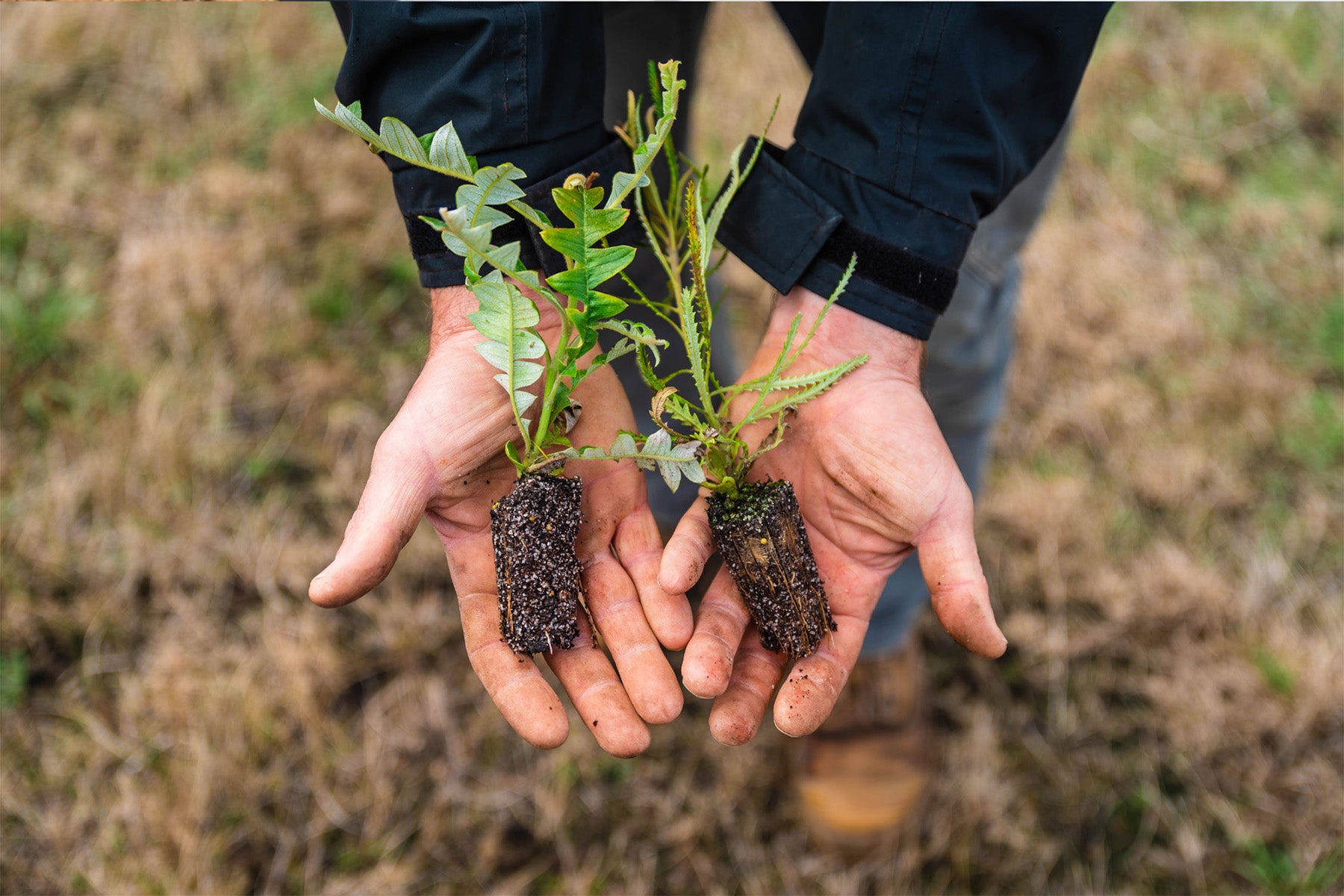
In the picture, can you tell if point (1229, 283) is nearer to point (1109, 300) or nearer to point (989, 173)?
point (1109, 300)

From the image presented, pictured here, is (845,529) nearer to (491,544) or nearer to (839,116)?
(491,544)

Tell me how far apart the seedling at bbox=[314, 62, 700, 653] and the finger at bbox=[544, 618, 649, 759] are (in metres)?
0.05

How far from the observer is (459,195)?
167cm

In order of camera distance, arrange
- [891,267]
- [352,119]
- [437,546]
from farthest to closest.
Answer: [437,546], [891,267], [352,119]

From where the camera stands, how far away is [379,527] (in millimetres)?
1695

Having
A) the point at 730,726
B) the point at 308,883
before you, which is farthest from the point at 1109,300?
the point at 308,883

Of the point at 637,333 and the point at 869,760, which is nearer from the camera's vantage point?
the point at 637,333

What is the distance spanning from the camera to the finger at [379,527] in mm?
1646

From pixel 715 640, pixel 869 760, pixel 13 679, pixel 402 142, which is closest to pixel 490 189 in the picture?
pixel 402 142

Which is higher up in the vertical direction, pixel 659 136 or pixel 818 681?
pixel 659 136

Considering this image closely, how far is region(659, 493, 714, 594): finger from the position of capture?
1810 mm

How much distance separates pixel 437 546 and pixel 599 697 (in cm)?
141

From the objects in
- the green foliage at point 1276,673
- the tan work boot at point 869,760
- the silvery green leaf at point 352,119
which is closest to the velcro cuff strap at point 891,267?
the silvery green leaf at point 352,119

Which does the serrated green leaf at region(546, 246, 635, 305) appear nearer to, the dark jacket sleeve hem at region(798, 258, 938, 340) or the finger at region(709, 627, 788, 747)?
the dark jacket sleeve hem at region(798, 258, 938, 340)
